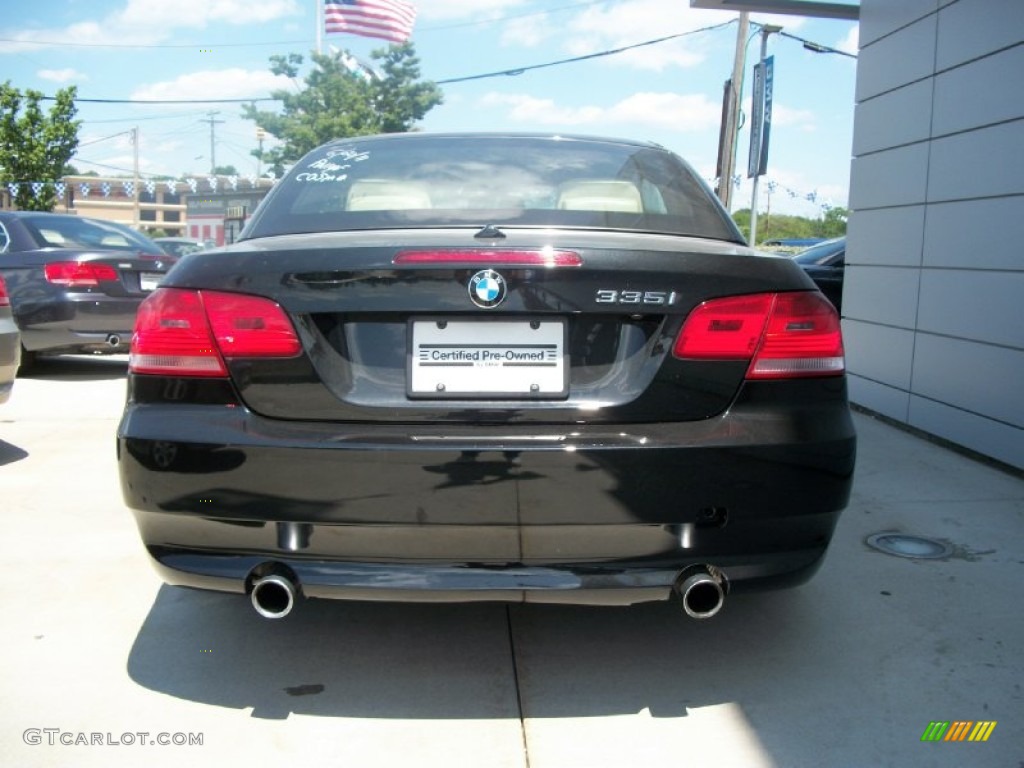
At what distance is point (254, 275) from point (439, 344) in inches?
19.8

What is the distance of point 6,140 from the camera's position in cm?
2377

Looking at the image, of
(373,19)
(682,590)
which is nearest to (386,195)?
(682,590)

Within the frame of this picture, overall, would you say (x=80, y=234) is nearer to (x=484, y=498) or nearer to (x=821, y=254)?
(x=821, y=254)

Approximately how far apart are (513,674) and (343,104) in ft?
156

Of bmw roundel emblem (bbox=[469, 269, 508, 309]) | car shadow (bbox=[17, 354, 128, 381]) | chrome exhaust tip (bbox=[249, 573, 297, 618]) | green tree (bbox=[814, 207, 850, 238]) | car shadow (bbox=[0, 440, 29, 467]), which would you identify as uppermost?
green tree (bbox=[814, 207, 850, 238])

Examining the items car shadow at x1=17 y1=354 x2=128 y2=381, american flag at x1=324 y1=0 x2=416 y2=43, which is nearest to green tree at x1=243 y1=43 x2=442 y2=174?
american flag at x1=324 y1=0 x2=416 y2=43

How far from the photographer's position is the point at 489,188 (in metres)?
3.15

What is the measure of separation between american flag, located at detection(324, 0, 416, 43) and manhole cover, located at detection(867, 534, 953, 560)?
75.8 feet

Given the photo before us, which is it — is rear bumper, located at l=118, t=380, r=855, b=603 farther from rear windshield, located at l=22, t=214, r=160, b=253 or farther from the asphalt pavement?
rear windshield, located at l=22, t=214, r=160, b=253

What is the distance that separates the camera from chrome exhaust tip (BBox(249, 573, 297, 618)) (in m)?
2.33

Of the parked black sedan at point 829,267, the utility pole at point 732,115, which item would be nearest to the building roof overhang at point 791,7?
the parked black sedan at point 829,267

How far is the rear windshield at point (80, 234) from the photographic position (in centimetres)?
862

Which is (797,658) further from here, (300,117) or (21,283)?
(300,117)

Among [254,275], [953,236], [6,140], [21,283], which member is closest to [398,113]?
[6,140]
